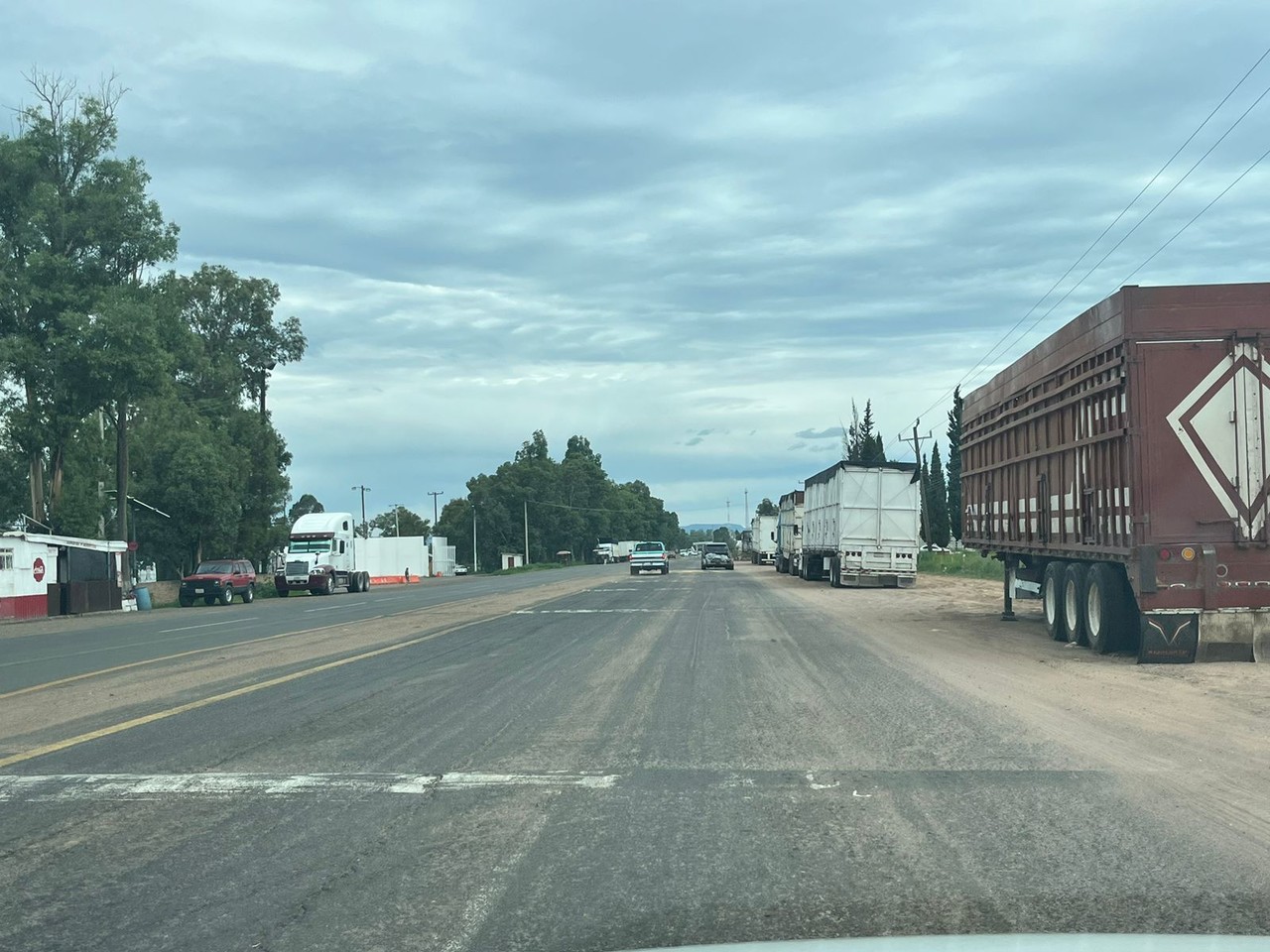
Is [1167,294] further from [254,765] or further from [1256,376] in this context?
[254,765]

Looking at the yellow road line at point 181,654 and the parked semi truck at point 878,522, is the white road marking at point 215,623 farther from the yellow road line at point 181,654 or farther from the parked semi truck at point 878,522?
the parked semi truck at point 878,522

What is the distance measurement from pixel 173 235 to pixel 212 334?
34.9 meters

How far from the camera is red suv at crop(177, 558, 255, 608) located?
153ft

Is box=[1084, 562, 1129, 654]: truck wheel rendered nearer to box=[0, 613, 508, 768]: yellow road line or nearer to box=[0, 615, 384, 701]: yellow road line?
box=[0, 613, 508, 768]: yellow road line

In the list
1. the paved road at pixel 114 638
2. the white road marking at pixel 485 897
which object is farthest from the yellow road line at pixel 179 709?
the white road marking at pixel 485 897

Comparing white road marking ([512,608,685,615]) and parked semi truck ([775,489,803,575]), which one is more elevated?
parked semi truck ([775,489,803,575])

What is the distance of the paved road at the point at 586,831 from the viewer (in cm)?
488

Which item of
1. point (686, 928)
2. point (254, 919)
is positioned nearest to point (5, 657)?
point (254, 919)

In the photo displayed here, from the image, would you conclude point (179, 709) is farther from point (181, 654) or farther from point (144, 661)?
point (181, 654)

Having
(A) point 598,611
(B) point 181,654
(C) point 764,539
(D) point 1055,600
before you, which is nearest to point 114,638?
(B) point 181,654

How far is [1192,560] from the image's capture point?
13.5 metres

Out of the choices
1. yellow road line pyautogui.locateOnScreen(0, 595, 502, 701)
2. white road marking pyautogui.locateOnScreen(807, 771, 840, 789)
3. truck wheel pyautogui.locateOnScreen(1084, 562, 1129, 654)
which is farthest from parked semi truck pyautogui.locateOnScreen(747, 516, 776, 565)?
white road marking pyautogui.locateOnScreen(807, 771, 840, 789)

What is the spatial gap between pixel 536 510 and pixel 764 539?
65.7 meters

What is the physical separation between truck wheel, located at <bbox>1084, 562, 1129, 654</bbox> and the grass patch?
2997 centimetres
